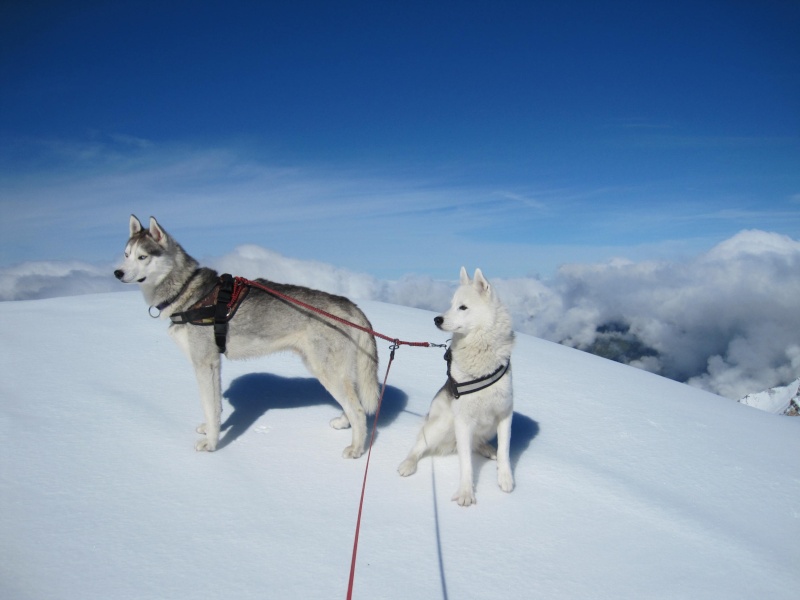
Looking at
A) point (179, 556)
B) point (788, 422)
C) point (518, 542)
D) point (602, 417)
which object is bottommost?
point (788, 422)

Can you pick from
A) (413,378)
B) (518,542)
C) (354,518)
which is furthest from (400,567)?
(413,378)

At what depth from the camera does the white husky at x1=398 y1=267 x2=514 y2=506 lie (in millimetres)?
3865

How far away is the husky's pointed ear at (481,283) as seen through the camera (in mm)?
4012

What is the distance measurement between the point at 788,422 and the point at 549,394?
3525mm

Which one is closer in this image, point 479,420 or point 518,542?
point 518,542

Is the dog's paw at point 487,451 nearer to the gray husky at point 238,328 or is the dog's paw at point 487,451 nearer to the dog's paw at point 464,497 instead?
the dog's paw at point 464,497

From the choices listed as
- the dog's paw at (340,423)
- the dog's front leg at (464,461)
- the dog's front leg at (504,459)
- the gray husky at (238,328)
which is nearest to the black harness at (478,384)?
the dog's front leg at (464,461)

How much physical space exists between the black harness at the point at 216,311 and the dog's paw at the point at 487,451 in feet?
8.84

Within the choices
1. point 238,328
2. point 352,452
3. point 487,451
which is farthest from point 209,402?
point 487,451

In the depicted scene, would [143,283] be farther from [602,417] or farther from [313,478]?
[602,417]

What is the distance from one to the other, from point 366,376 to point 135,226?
2707mm

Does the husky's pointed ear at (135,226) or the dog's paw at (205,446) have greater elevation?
the husky's pointed ear at (135,226)

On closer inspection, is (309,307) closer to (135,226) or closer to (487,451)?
(135,226)

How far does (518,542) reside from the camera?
341 cm
